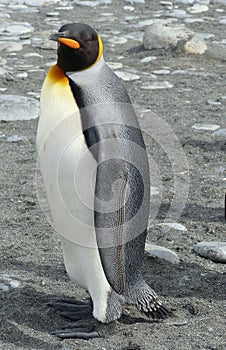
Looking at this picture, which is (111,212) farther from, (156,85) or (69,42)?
(156,85)

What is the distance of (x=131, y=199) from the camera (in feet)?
8.86

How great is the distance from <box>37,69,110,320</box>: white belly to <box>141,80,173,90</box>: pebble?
123 inches

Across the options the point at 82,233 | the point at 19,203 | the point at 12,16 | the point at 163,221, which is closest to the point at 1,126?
the point at 19,203

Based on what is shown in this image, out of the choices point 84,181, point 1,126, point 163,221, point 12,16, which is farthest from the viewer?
point 12,16

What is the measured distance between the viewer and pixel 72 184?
2.65 m

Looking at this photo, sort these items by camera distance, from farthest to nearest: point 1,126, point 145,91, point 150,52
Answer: point 150,52 → point 145,91 → point 1,126

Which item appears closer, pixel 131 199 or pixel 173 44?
pixel 131 199

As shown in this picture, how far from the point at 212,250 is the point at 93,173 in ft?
3.01

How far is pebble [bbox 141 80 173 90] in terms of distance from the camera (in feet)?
19.1

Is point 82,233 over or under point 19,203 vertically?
over

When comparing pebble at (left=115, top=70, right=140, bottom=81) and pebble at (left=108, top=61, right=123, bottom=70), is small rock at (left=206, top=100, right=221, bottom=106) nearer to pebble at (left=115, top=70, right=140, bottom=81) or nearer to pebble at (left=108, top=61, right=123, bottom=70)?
pebble at (left=115, top=70, right=140, bottom=81)

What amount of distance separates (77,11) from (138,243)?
5494mm

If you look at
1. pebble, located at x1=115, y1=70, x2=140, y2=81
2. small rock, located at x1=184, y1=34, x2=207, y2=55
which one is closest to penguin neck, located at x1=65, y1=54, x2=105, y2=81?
pebble, located at x1=115, y1=70, x2=140, y2=81

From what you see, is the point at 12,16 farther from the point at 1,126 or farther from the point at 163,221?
the point at 163,221
